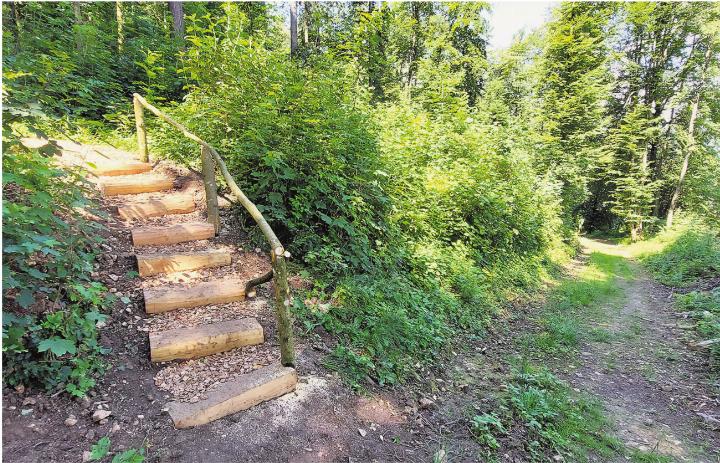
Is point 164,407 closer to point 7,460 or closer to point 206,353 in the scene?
point 206,353

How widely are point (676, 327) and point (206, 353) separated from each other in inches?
322

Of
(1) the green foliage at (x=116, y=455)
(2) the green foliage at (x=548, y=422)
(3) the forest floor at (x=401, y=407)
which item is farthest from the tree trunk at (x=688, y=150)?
(1) the green foliage at (x=116, y=455)

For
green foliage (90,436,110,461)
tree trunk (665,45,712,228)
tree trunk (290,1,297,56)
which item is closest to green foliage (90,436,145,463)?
green foliage (90,436,110,461)

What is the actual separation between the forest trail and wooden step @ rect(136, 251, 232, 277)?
4.82m

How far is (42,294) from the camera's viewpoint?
114 inches

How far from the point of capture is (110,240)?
4312mm

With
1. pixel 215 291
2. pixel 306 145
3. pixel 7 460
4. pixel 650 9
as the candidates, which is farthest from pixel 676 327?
pixel 650 9

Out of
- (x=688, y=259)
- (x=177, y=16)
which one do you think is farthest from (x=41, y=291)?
(x=688, y=259)

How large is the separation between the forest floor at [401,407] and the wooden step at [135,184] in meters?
1.12

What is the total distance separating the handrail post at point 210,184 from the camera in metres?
4.83

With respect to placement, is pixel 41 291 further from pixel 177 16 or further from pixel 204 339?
pixel 177 16

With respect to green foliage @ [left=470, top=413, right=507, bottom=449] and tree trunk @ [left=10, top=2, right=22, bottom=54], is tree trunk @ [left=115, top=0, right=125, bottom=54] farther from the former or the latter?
green foliage @ [left=470, top=413, right=507, bottom=449]

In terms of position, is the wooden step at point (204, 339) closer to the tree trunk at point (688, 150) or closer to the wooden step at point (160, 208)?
the wooden step at point (160, 208)

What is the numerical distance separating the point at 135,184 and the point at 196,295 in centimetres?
271
